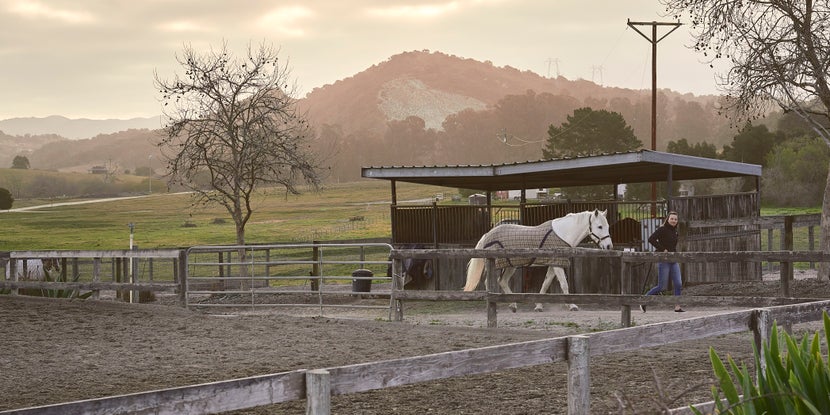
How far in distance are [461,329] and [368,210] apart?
9504cm

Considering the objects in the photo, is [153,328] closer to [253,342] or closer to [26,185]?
[253,342]

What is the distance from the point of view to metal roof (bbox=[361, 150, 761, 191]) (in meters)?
21.6

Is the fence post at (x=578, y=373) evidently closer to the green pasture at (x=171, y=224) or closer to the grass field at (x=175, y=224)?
the grass field at (x=175, y=224)

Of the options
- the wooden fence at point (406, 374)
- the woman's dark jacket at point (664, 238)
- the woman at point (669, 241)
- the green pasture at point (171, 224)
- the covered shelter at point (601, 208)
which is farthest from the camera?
the green pasture at point (171, 224)

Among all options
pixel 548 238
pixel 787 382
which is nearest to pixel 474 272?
pixel 548 238

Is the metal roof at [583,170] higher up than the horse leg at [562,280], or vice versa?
the metal roof at [583,170]

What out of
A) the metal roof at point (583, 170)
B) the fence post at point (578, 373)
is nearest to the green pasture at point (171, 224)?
the metal roof at point (583, 170)

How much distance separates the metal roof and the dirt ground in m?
3.53

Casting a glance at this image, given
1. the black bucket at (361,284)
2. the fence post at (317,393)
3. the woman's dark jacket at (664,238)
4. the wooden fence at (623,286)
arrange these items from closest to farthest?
the fence post at (317,393) → the wooden fence at (623,286) → the woman's dark jacket at (664,238) → the black bucket at (361,284)

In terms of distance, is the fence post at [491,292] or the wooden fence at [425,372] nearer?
the wooden fence at [425,372]

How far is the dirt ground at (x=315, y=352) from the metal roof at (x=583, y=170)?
11.6ft

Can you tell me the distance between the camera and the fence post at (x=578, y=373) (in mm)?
5566

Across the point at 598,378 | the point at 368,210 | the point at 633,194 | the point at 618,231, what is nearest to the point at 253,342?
the point at 598,378

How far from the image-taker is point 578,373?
18.3 feet
